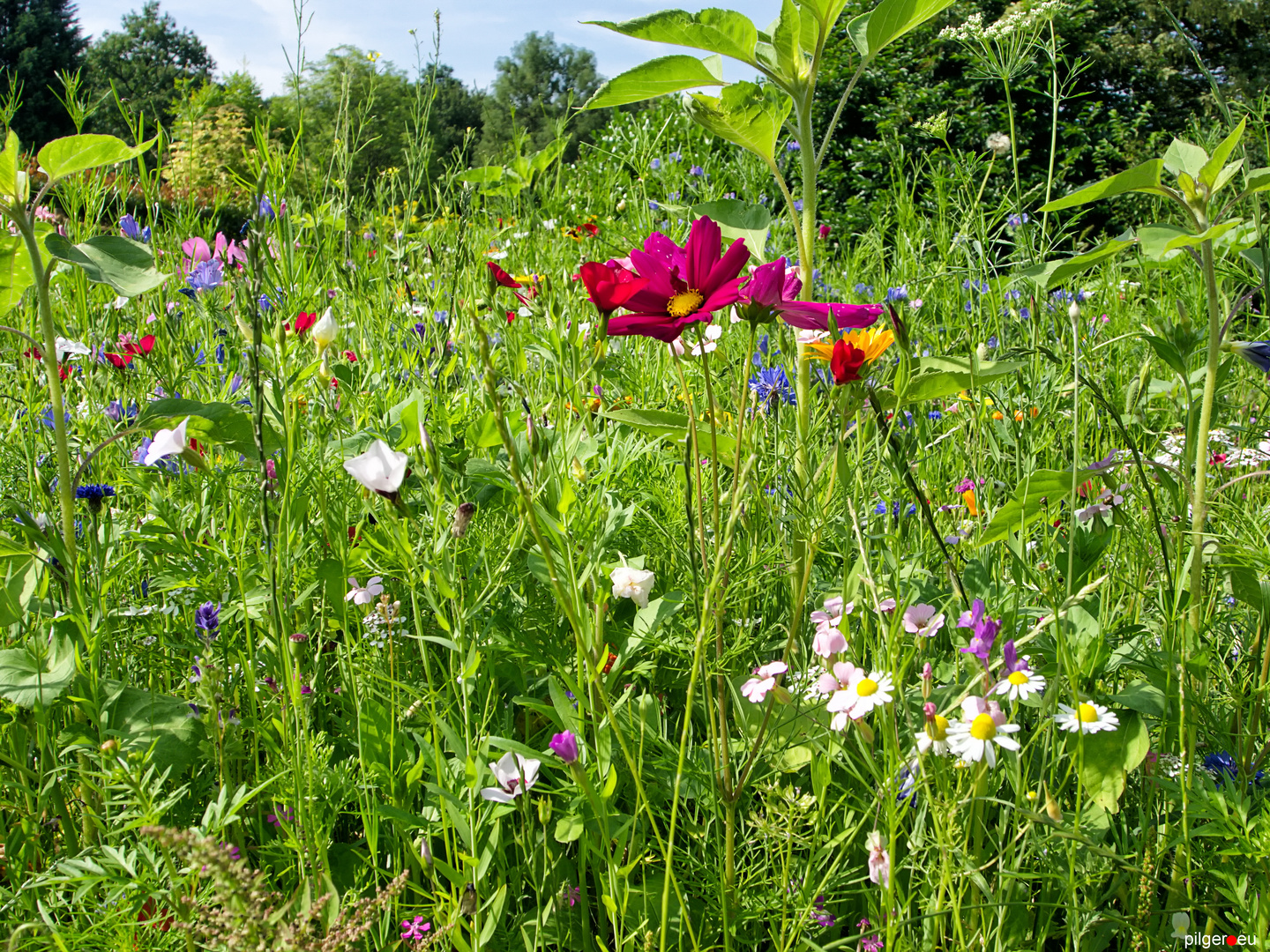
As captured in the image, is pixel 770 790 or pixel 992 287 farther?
pixel 992 287

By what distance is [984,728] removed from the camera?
0.75 metres

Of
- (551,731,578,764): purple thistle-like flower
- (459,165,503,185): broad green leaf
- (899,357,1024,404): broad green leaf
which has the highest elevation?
(459,165,503,185): broad green leaf

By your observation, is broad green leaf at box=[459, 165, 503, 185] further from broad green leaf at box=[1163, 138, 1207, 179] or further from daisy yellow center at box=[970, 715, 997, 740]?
Answer: daisy yellow center at box=[970, 715, 997, 740]

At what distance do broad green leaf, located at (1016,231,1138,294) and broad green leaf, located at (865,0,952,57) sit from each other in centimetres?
35

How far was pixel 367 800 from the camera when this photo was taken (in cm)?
96

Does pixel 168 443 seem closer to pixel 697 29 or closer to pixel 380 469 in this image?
pixel 380 469

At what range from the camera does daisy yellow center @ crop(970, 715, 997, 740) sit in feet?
2.47

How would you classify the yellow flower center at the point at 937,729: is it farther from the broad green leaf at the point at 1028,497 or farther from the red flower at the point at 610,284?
the red flower at the point at 610,284

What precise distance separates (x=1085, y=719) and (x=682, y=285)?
614 millimetres

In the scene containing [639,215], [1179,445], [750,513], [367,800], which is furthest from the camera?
[639,215]

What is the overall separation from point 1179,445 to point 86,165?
6.14 feet

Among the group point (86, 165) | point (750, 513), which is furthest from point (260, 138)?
point (750, 513)

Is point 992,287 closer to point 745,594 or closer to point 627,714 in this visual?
point 745,594

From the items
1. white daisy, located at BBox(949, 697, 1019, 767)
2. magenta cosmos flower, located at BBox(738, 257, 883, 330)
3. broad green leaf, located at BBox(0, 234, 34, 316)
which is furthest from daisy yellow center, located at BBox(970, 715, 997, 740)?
broad green leaf, located at BBox(0, 234, 34, 316)
